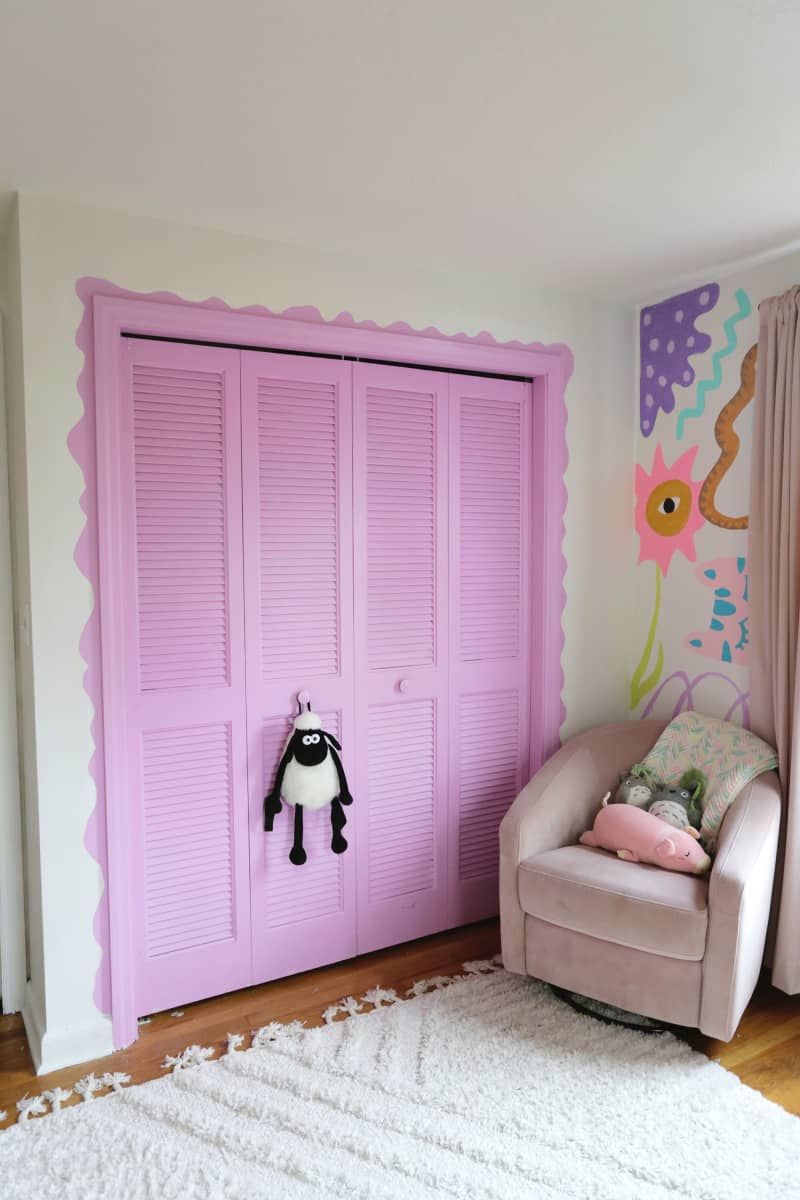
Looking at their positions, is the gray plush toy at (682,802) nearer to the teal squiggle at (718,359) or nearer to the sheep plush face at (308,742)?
the sheep plush face at (308,742)

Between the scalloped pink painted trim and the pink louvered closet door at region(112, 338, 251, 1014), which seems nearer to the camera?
→ the scalloped pink painted trim

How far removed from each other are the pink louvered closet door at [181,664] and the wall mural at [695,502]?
1.68 metres

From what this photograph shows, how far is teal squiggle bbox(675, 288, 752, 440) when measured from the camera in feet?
9.39

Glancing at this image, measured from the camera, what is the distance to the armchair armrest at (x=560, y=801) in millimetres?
2619

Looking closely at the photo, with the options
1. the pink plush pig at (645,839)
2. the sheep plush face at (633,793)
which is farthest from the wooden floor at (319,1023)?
the sheep plush face at (633,793)

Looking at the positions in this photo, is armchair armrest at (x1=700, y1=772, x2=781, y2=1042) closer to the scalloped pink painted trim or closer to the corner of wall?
the scalloped pink painted trim

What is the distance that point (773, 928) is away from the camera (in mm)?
2678

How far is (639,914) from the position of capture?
2.32 meters

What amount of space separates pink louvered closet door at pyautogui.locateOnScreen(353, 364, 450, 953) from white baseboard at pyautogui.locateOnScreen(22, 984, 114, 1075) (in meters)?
0.90

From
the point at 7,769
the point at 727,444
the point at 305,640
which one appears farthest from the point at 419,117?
the point at 7,769

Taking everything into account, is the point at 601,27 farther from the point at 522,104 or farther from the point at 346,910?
the point at 346,910

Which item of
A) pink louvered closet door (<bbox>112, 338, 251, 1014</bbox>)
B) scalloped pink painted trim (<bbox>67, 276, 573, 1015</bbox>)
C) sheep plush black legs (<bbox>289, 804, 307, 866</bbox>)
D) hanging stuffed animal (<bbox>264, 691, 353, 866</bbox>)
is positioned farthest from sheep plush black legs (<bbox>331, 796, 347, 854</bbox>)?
scalloped pink painted trim (<bbox>67, 276, 573, 1015</bbox>)

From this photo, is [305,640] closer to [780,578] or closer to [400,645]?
[400,645]

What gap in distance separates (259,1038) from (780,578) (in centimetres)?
215
